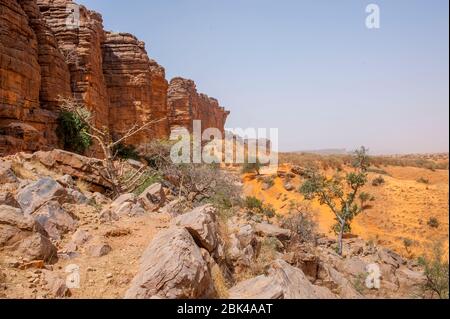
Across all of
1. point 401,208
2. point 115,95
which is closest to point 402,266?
point 401,208

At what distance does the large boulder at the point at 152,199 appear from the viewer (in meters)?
8.02

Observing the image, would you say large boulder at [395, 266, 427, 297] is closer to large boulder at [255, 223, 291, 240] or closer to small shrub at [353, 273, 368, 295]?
A: small shrub at [353, 273, 368, 295]

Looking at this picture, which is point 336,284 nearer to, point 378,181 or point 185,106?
point 378,181

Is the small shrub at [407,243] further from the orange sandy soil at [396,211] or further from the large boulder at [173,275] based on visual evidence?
the large boulder at [173,275]

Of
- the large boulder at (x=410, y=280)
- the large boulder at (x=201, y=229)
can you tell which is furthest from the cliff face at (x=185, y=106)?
the large boulder at (x=201, y=229)

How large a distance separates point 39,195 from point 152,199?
3304mm

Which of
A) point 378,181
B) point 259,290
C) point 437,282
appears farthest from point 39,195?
point 378,181

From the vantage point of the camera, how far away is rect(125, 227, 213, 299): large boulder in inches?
133

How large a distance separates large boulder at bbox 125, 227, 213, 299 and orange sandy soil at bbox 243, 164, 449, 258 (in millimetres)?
13303

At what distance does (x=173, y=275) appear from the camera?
136 inches
